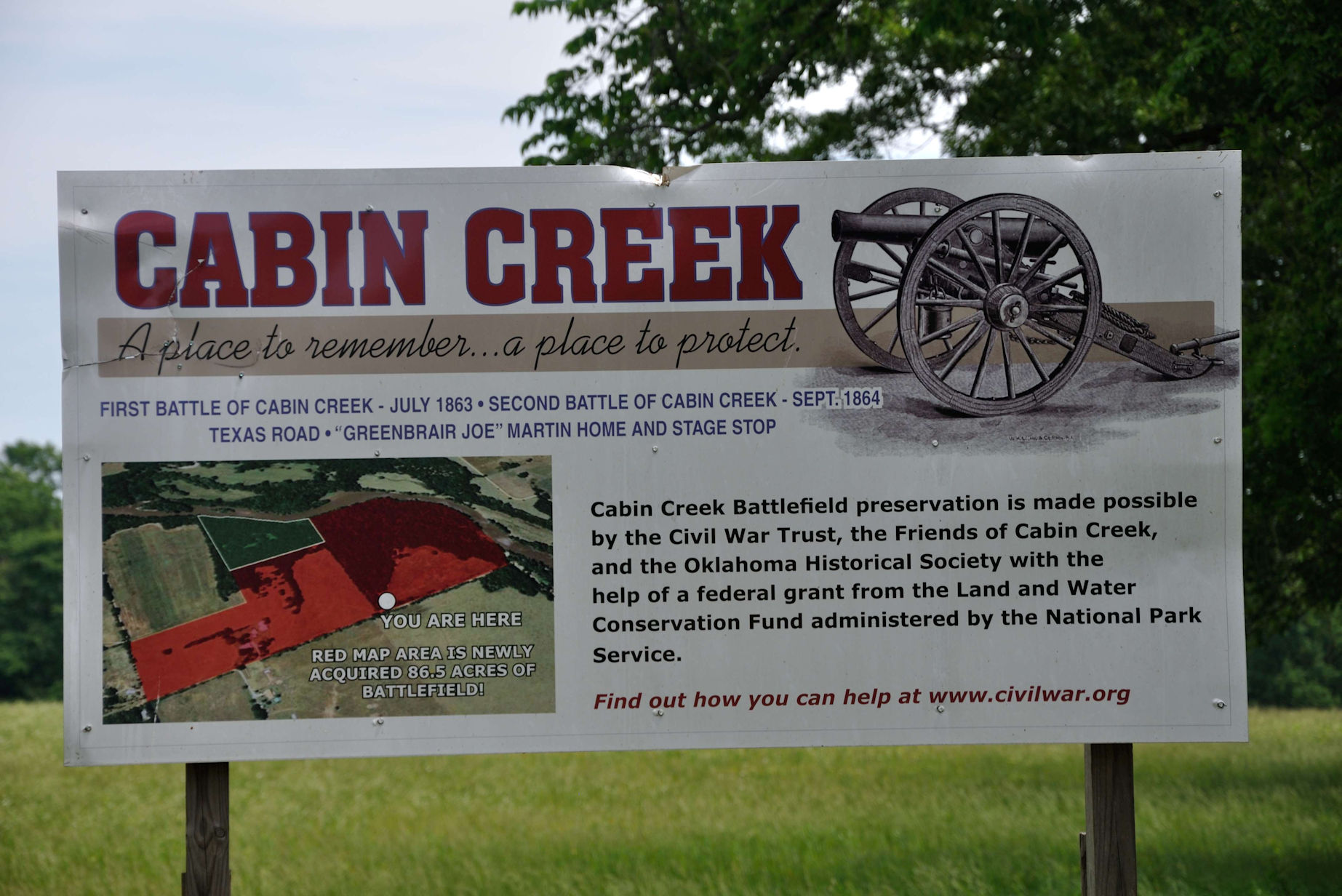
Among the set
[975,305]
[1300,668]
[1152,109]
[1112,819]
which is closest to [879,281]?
[975,305]

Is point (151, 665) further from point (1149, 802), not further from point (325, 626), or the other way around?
point (1149, 802)

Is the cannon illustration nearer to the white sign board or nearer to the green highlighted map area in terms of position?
the white sign board

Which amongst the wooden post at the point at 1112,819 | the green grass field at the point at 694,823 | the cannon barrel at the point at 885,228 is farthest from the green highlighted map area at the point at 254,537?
the green grass field at the point at 694,823

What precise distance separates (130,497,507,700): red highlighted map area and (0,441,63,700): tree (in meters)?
44.6

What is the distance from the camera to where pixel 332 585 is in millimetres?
4008

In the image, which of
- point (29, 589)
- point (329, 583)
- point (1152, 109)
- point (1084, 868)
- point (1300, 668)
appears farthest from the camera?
point (29, 589)

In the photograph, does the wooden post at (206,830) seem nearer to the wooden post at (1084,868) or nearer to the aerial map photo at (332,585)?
the aerial map photo at (332,585)

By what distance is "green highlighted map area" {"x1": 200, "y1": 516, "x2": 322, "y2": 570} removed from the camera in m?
4.01

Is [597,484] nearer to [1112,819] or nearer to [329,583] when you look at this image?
[329,583]

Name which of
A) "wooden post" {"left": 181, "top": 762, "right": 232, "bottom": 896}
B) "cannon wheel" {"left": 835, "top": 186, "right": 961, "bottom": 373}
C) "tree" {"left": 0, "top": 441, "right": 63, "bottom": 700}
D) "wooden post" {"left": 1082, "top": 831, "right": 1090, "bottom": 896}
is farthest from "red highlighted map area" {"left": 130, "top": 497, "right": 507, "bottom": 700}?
"tree" {"left": 0, "top": 441, "right": 63, "bottom": 700}

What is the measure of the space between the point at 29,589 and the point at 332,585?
5586 centimetres

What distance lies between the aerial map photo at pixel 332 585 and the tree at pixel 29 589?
4455cm

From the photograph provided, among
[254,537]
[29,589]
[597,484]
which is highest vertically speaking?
[597,484]

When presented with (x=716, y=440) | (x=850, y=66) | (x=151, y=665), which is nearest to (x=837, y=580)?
(x=716, y=440)
